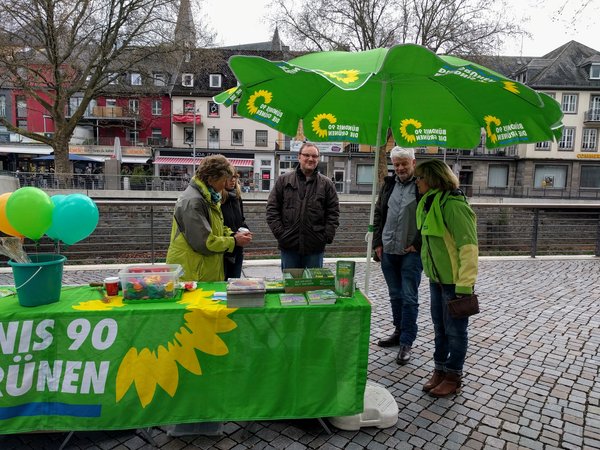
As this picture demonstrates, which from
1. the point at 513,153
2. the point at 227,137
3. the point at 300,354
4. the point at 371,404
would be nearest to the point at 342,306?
the point at 300,354

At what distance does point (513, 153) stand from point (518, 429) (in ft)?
139

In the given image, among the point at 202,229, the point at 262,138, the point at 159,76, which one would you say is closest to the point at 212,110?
the point at 262,138

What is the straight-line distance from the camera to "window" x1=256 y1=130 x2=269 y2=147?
39500 mm

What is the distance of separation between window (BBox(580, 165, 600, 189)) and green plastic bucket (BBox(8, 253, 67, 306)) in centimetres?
4479

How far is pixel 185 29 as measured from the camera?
69.9 feet

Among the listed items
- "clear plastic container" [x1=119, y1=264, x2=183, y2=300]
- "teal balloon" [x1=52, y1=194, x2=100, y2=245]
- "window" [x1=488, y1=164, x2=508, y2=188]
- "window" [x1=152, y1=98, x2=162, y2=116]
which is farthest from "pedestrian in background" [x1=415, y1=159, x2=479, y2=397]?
"window" [x1=152, y1=98, x2=162, y2=116]

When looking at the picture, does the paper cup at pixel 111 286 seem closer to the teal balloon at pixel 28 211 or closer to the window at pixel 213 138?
the teal balloon at pixel 28 211

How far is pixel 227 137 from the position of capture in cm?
Result: 3956

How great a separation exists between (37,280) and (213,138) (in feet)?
127

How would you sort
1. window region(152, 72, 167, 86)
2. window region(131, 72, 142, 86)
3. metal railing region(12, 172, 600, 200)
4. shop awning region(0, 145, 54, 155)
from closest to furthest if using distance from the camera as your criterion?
metal railing region(12, 172, 600, 200) → window region(152, 72, 167, 86) → window region(131, 72, 142, 86) → shop awning region(0, 145, 54, 155)

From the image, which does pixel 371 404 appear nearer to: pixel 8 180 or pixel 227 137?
pixel 8 180

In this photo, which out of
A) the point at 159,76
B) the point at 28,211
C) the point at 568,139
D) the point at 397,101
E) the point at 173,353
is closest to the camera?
the point at 28,211

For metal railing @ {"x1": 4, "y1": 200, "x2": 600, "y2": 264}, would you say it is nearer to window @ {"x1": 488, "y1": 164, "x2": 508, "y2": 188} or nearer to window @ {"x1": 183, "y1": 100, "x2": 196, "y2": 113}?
window @ {"x1": 183, "y1": 100, "x2": 196, "y2": 113}

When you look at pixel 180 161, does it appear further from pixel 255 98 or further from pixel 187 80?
pixel 255 98
